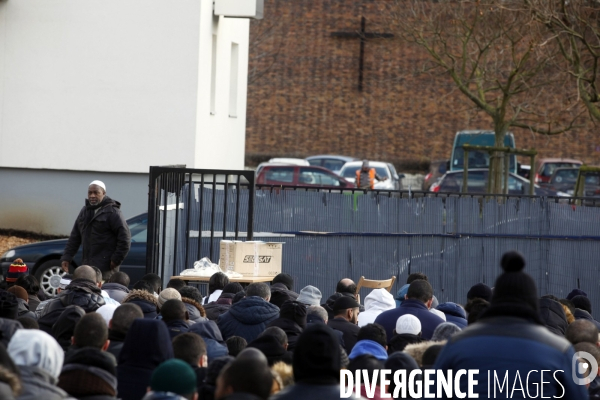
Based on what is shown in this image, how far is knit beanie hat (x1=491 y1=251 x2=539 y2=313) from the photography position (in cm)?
430

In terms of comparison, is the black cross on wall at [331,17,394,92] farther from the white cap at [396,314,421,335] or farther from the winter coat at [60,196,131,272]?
the white cap at [396,314,421,335]

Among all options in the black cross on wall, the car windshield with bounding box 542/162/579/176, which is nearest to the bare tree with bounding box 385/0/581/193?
the car windshield with bounding box 542/162/579/176

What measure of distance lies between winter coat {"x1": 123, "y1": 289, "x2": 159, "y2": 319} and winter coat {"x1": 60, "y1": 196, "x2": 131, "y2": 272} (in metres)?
3.53

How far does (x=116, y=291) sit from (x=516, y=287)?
5761 millimetres

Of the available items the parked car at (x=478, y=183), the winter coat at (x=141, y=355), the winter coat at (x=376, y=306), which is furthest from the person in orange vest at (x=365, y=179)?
the winter coat at (x=141, y=355)

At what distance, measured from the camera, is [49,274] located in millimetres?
14273

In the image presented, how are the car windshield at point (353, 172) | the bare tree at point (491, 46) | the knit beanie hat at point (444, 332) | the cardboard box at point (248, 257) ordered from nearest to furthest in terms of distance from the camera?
the knit beanie hat at point (444, 332) → the cardboard box at point (248, 257) → the bare tree at point (491, 46) → the car windshield at point (353, 172)

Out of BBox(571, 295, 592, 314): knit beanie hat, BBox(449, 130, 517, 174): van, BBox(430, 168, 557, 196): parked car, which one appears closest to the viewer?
BBox(571, 295, 592, 314): knit beanie hat

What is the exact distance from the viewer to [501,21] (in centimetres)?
2219

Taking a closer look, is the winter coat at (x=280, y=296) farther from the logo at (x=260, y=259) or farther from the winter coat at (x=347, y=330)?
the logo at (x=260, y=259)

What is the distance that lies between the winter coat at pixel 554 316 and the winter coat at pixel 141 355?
3595 mm

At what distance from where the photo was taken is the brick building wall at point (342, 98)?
40.0 metres

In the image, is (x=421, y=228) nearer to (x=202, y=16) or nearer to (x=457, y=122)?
(x=202, y=16)

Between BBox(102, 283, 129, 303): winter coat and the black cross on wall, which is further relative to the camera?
the black cross on wall
